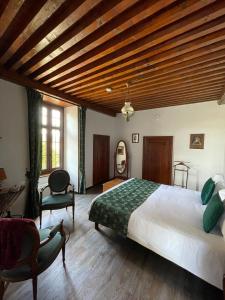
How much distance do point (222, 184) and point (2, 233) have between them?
303 cm

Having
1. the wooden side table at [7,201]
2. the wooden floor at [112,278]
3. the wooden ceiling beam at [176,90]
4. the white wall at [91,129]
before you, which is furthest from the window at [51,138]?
the wooden floor at [112,278]

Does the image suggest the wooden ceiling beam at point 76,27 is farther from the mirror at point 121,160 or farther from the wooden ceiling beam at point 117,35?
the mirror at point 121,160

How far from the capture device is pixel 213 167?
4.05m

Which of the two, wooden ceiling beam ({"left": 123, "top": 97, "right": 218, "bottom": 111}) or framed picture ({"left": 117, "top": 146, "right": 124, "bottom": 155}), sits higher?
wooden ceiling beam ({"left": 123, "top": 97, "right": 218, "bottom": 111})

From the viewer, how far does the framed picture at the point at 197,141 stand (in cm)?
417

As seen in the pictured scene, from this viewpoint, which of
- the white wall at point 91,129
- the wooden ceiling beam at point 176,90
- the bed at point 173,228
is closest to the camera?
the bed at point 173,228

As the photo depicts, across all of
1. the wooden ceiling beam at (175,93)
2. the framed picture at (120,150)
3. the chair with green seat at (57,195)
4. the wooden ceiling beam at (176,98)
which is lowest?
the chair with green seat at (57,195)

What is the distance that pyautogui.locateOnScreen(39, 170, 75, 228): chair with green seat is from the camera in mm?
2617

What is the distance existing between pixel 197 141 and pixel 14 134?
4.69m

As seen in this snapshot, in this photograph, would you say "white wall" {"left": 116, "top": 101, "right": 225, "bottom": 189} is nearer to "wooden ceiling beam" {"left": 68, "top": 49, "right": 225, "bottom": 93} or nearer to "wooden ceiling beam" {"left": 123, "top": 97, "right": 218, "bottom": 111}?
"wooden ceiling beam" {"left": 123, "top": 97, "right": 218, "bottom": 111}

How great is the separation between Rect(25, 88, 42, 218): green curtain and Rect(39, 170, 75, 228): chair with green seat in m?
0.26

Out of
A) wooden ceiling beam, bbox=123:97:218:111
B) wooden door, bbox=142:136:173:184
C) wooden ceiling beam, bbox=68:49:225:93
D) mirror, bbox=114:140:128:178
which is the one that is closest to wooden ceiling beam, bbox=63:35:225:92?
wooden ceiling beam, bbox=68:49:225:93

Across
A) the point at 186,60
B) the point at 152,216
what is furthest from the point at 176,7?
the point at 152,216

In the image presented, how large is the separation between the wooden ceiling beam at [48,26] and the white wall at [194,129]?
3899 mm
